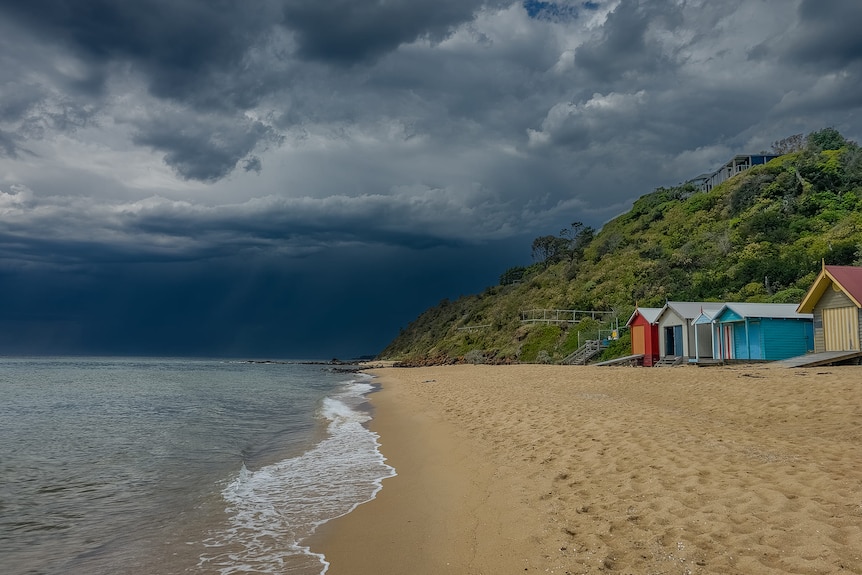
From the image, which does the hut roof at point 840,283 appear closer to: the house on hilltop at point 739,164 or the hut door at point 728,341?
the hut door at point 728,341

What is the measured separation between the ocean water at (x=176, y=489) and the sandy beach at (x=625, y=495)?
0.86 metres

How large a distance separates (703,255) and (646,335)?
919 inches

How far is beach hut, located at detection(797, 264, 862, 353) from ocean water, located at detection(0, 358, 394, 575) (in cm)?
2076

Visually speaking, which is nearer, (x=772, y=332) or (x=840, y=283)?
(x=840, y=283)

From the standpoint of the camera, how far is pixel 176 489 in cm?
981

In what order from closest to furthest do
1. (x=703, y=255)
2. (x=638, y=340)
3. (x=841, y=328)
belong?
1. (x=841, y=328)
2. (x=638, y=340)
3. (x=703, y=255)

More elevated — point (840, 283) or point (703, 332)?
point (840, 283)

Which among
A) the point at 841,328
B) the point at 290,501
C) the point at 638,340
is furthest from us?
the point at 638,340

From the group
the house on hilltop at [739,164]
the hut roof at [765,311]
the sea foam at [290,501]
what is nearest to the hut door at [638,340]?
the hut roof at [765,311]

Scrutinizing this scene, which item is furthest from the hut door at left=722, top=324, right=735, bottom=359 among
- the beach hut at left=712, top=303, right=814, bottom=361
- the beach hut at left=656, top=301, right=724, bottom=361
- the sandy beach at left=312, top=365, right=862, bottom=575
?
the sandy beach at left=312, top=365, right=862, bottom=575

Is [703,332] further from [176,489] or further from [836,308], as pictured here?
[176,489]

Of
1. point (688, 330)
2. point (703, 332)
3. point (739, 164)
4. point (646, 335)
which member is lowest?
point (646, 335)

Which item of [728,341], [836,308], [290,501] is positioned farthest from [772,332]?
[290,501]

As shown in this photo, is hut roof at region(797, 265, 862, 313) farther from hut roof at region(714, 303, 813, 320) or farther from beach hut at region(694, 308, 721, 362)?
beach hut at region(694, 308, 721, 362)
